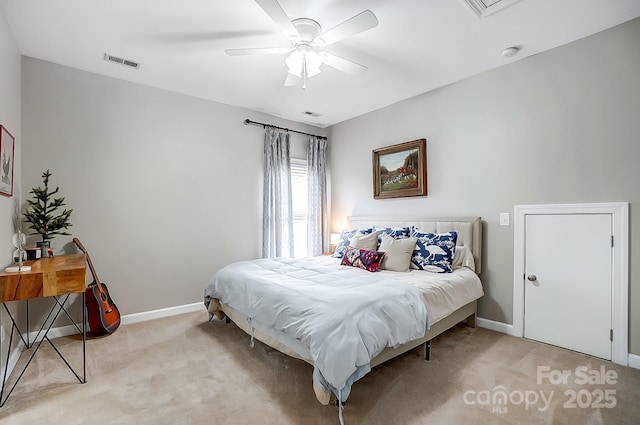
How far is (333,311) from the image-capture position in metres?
1.93

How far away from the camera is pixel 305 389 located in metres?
2.13

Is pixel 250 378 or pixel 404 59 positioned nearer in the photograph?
pixel 250 378

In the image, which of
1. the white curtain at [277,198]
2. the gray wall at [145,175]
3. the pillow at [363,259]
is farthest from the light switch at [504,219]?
the gray wall at [145,175]

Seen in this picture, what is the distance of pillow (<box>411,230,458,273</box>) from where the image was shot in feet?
10.3

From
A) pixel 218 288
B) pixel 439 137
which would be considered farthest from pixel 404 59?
pixel 218 288

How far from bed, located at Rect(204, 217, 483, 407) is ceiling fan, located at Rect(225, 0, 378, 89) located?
1796 millimetres

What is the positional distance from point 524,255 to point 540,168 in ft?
2.77

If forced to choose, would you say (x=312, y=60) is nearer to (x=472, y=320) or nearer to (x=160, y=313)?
(x=472, y=320)

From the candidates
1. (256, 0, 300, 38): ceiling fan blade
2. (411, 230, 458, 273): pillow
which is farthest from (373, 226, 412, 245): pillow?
(256, 0, 300, 38): ceiling fan blade

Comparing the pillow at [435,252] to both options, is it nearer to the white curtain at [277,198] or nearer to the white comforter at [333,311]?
the white comforter at [333,311]

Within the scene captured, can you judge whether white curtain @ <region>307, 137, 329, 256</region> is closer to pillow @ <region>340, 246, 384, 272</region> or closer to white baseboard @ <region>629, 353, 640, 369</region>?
pillow @ <region>340, 246, 384, 272</region>

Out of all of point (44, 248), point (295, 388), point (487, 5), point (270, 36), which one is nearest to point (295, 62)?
point (270, 36)

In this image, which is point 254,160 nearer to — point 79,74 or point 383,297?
point 79,74

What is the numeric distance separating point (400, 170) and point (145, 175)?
123 inches
